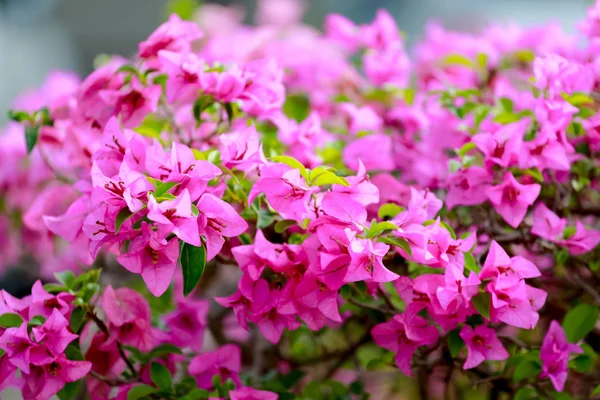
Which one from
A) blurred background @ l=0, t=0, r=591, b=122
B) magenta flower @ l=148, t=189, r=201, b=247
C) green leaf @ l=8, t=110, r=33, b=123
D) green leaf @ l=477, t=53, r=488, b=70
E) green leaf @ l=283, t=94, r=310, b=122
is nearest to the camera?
magenta flower @ l=148, t=189, r=201, b=247

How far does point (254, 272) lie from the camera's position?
705 millimetres

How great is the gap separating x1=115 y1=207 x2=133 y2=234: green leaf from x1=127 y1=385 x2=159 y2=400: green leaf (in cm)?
24

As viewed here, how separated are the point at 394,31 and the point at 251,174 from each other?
572 millimetres

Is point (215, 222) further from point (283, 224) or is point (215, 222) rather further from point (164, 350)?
point (164, 350)

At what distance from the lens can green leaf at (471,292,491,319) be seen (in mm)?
698

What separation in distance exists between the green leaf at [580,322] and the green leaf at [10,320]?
0.63 metres

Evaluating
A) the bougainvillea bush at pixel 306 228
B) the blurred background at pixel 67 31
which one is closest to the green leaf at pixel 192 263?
the bougainvillea bush at pixel 306 228

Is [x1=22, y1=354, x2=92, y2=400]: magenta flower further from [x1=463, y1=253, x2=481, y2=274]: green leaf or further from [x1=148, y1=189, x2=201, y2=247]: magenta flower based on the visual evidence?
[x1=463, y1=253, x2=481, y2=274]: green leaf

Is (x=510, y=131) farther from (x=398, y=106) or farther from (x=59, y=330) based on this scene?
(x=59, y=330)

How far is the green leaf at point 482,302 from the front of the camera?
698mm

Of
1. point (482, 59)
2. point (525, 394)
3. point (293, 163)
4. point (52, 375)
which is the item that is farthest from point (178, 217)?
point (482, 59)

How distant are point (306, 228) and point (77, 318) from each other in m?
0.27

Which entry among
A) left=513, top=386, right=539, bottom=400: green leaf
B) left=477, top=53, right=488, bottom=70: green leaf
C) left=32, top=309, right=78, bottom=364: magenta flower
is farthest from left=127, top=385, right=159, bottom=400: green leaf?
left=477, top=53, right=488, bottom=70: green leaf

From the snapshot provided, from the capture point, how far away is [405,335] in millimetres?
767
